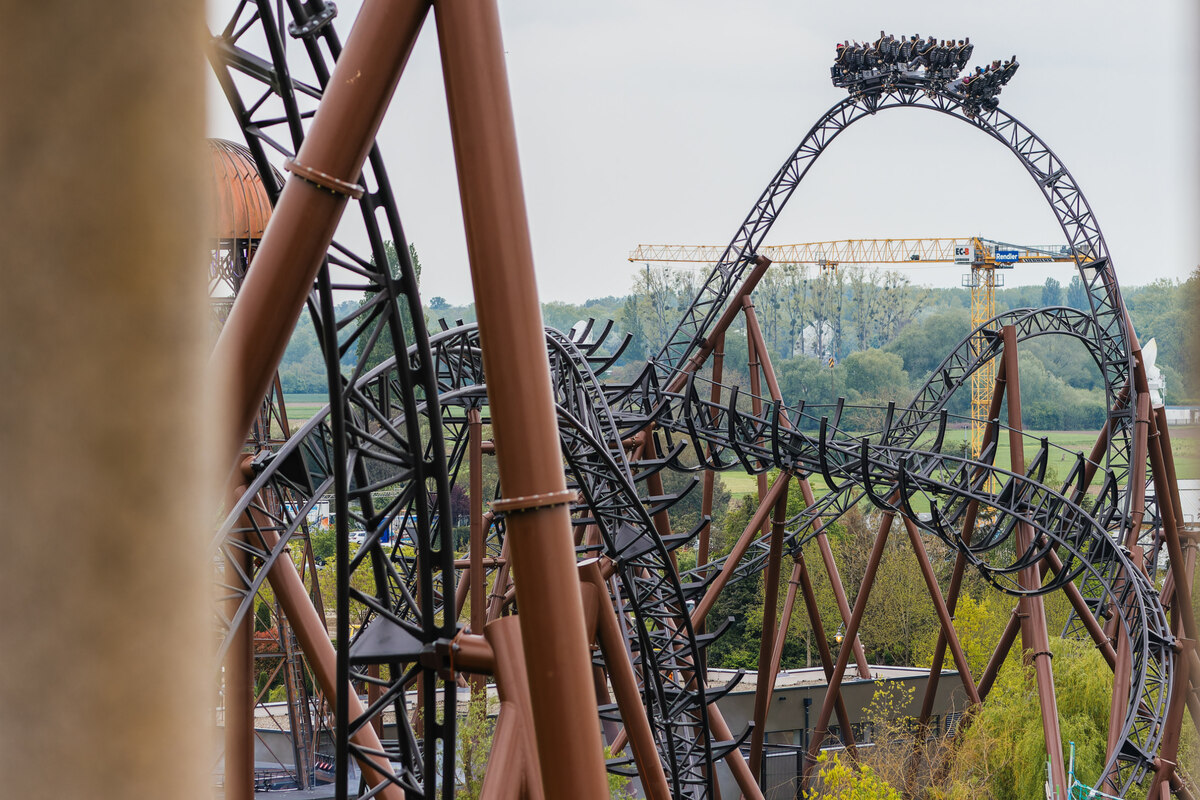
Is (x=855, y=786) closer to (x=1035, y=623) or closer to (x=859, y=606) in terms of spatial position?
(x=859, y=606)

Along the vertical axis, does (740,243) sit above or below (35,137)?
above

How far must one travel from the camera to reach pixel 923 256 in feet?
181

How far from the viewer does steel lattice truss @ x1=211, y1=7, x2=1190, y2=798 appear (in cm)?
432

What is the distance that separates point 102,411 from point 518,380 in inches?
78.3

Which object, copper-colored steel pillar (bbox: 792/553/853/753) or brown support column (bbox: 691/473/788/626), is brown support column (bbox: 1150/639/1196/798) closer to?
brown support column (bbox: 691/473/788/626)

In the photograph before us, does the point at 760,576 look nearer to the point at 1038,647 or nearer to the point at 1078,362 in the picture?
the point at 1038,647

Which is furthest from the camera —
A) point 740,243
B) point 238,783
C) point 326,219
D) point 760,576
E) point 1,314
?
point 760,576

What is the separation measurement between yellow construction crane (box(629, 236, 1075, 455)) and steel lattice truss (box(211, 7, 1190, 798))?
29297mm

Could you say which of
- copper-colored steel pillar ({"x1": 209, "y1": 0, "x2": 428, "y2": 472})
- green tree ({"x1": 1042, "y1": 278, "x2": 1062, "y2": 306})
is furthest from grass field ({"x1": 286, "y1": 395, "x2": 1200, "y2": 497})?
copper-colored steel pillar ({"x1": 209, "y1": 0, "x2": 428, "y2": 472})

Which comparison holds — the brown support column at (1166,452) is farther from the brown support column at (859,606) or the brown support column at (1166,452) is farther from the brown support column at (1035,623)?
the brown support column at (859,606)

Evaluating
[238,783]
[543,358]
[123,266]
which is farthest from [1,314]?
[238,783]

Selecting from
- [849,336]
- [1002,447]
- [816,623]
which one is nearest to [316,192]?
[816,623]

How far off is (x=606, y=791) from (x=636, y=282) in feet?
173

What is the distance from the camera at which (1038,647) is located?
10.9 metres
